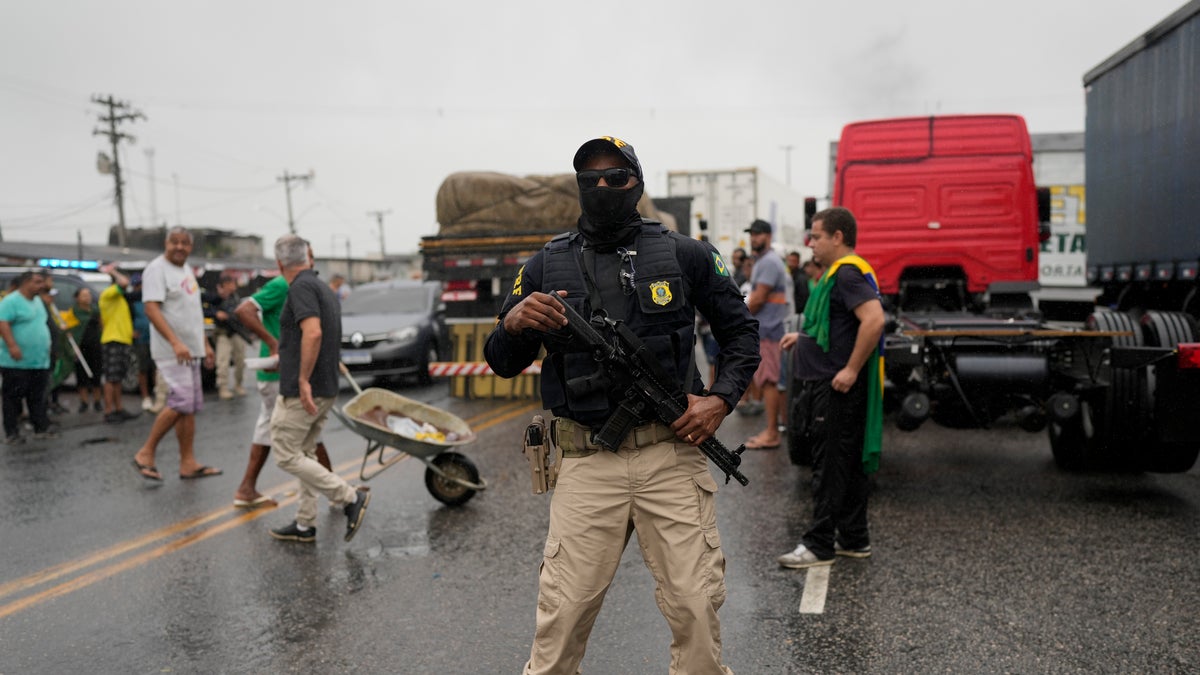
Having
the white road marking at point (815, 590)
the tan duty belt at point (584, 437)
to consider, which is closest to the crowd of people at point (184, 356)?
the white road marking at point (815, 590)

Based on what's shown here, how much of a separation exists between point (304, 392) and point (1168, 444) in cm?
562

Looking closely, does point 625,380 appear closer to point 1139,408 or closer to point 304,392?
point 304,392

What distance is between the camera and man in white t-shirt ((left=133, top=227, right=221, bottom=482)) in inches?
288

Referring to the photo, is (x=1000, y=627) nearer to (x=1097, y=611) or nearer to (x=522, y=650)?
(x=1097, y=611)

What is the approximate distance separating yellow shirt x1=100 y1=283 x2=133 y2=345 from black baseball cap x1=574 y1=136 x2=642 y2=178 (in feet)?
32.7

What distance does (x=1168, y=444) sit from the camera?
6.68 meters

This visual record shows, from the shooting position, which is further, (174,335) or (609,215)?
(174,335)

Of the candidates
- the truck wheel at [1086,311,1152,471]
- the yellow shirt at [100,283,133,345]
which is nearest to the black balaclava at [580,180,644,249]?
the truck wheel at [1086,311,1152,471]

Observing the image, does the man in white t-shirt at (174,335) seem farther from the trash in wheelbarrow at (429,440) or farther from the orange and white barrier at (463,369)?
the orange and white barrier at (463,369)

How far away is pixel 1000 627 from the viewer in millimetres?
4215

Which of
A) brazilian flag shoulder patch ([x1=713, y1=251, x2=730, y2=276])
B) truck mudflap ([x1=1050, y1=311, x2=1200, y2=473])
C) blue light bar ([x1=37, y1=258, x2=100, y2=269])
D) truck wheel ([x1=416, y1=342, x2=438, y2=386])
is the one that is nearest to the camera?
brazilian flag shoulder patch ([x1=713, y1=251, x2=730, y2=276])

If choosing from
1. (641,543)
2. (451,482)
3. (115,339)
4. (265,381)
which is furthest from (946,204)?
(115,339)

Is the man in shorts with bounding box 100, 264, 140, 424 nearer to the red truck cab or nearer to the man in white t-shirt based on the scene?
the man in white t-shirt

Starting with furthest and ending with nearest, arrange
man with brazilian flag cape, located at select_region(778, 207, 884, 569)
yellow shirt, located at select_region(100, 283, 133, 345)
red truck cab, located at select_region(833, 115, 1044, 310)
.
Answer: yellow shirt, located at select_region(100, 283, 133, 345), red truck cab, located at select_region(833, 115, 1044, 310), man with brazilian flag cape, located at select_region(778, 207, 884, 569)
